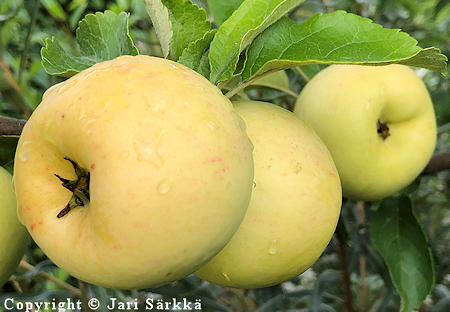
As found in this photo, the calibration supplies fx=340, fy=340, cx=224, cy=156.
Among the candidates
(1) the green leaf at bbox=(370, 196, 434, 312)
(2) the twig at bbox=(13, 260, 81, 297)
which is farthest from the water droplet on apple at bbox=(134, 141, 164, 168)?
(2) the twig at bbox=(13, 260, 81, 297)

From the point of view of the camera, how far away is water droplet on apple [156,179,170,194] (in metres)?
0.30

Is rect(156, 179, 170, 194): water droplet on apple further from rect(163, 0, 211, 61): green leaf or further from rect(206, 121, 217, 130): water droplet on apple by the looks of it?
rect(163, 0, 211, 61): green leaf

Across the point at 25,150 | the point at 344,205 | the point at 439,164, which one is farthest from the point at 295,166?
the point at 344,205

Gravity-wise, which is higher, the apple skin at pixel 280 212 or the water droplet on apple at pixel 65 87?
the water droplet on apple at pixel 65 87

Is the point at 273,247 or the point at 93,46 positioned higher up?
the point at 93,46

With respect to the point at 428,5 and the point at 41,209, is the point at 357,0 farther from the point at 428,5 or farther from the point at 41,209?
the point at 41,209

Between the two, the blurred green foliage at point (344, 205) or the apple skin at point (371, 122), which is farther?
the blurred green foliage at point (344, 205)

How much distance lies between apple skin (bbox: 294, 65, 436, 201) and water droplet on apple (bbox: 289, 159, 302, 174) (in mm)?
206

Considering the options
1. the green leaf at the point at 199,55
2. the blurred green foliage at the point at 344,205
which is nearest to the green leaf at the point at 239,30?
the green leaf at the point at 199,55

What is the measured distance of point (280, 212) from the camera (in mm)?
417

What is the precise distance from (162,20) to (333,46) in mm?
212

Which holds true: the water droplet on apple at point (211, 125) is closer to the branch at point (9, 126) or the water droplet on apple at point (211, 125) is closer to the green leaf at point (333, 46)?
the green leaf at point (333, 46)

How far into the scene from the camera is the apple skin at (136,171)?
0.31m

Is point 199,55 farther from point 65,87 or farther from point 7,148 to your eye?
point 7,148
